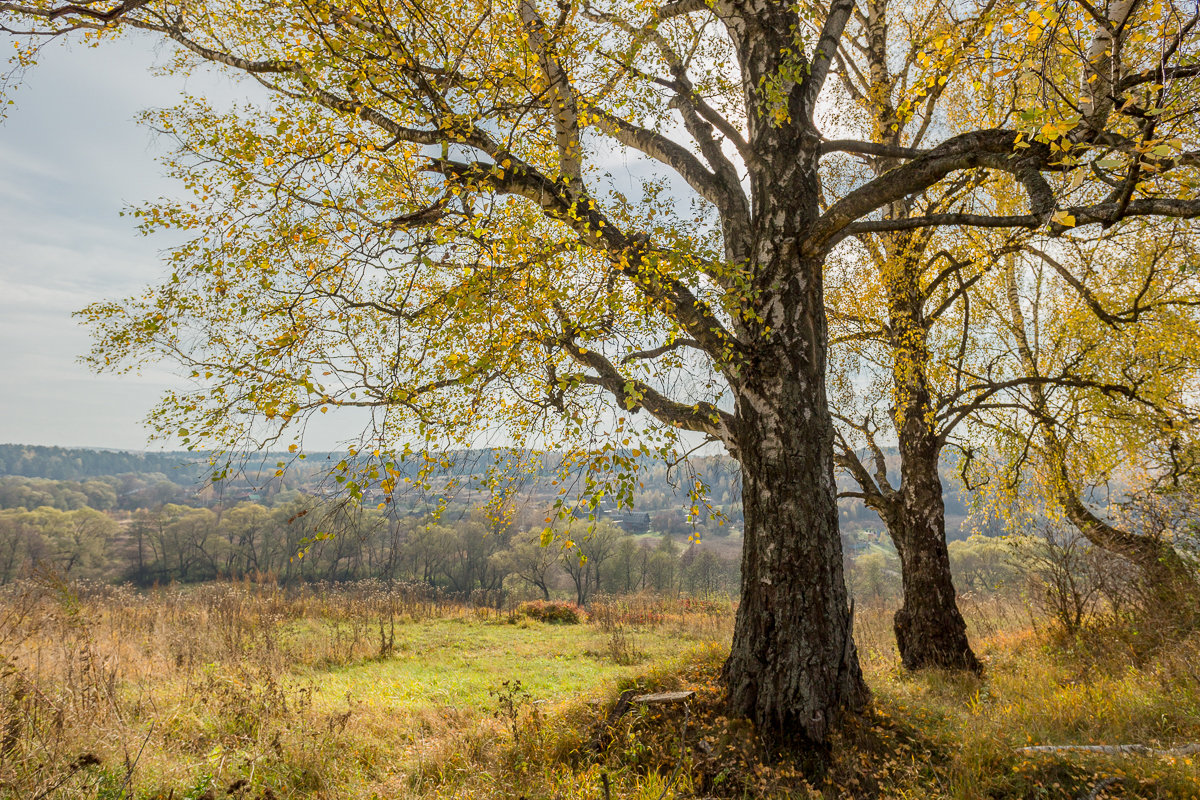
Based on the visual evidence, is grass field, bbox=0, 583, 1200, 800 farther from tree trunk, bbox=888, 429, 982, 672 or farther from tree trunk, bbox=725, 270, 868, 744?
tree trunk, bbox=888, 429, 982, 672

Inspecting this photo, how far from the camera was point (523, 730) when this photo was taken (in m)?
4.38

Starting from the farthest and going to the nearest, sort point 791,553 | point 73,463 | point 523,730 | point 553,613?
point 73,463, point 553,613, point 523,730, point 791,553

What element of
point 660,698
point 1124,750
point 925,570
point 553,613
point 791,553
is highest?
point 791,553

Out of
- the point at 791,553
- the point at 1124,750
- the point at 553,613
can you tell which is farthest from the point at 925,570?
the point at 553,613

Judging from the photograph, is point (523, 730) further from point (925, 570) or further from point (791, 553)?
point (925, 570)

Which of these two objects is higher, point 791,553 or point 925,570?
point 791,553

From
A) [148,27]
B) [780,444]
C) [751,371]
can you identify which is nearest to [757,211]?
[751,371]

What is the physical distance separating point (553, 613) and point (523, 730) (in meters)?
13.3

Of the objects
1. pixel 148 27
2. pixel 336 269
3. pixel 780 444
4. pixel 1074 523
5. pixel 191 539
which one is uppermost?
pixel 148 27

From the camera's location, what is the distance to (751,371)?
457 cm

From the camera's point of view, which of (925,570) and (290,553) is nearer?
(925,570)

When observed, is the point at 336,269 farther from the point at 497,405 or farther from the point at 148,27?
the point at 148,27

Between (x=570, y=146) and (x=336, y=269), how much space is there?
230 centimetres

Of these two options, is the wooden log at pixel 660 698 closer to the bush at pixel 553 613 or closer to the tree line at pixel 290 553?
the bush at pixel 553 613
